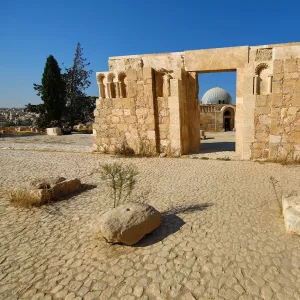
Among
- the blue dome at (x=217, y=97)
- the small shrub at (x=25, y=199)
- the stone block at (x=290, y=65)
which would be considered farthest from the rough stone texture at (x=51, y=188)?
the blue dome at (x=217, y=97)

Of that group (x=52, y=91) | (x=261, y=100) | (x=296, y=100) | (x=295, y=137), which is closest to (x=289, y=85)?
(x=296, y=100)

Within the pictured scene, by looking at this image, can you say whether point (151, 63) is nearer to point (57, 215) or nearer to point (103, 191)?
point (103, 191)

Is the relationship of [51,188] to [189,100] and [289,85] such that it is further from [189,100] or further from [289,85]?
[289,85]

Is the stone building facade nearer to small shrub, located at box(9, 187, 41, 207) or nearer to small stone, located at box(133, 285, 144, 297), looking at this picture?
small shrub, located at box(9, 187, 41, 207)

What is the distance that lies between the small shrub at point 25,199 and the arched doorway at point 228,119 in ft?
76.5

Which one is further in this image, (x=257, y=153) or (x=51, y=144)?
(x=51, y=144)

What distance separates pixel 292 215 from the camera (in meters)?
2.69

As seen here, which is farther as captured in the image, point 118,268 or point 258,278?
point 118,268

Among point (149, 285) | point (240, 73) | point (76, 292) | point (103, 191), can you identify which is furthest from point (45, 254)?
point (240, 73)

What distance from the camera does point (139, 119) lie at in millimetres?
7824

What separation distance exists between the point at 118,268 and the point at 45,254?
36.2 inches

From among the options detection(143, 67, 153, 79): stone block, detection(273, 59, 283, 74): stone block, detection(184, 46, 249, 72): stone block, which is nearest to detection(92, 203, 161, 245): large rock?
detection(143, 67, 153, 79): stone block

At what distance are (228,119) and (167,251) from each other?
24.6 m

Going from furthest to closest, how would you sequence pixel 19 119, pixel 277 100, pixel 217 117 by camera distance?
1. pixel 19 119
2. pixel 217 117
3. pixel 277 100
